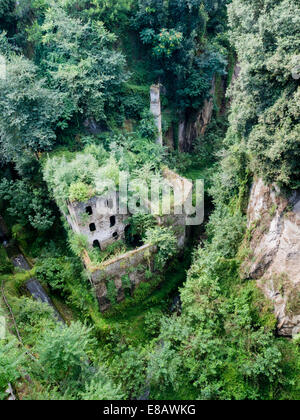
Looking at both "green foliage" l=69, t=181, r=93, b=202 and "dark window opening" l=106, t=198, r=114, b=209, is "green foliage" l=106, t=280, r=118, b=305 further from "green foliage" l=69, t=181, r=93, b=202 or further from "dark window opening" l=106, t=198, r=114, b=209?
"green foliage" l=69, t=181, r=93, b=202

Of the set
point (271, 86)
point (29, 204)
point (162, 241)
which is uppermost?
point (271, 86)

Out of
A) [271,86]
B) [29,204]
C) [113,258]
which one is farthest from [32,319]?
[271,86]

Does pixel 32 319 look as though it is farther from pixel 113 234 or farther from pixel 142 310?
pixel 113 234

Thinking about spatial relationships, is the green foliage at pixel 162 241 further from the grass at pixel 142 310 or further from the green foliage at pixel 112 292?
the green foliage at pixel 112 292

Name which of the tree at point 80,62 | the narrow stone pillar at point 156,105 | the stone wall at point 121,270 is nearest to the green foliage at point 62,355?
the stone wall at point 121,270
